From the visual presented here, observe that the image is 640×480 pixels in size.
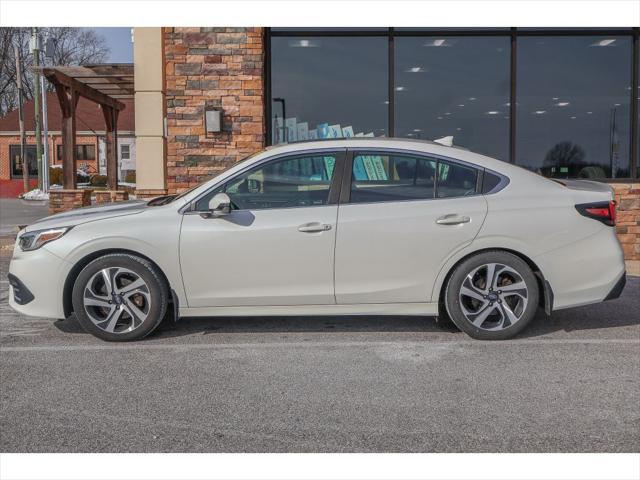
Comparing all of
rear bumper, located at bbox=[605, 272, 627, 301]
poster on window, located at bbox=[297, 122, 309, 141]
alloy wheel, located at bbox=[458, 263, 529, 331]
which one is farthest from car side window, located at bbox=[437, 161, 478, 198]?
poster on window, located at bbox=[297, 122, 309, 141]

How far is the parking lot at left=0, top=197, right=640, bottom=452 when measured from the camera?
3.83 metres

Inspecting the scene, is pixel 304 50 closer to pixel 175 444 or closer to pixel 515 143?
pixel 515 143

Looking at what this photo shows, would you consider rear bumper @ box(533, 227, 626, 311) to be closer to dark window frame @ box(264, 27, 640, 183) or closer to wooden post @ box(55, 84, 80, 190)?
dark window frame @ box(264, 27, 640, 183)

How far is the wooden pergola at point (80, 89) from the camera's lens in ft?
47.7

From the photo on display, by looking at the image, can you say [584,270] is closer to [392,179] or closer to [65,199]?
[392,179]

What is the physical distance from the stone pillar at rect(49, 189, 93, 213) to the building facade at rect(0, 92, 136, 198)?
31.8 m

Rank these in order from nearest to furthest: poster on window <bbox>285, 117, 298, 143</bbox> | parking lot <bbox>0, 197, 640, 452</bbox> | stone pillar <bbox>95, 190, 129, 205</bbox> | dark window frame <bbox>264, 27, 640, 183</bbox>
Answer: parking lot <bbox>0, 197, 640, 452</bbox>
dark window frame <bbox>264, 27, 640, 183</bbox>
poster on window <bbox>285, 117, 298, 143</bbox>
stone pillar <bbox>95, 190, 129, 205</bbox>

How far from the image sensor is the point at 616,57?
11.5 metres

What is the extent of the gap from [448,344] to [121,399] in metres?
2.60

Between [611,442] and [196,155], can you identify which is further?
[196,155]

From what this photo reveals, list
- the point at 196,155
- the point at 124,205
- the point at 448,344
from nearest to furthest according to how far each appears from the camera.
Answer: the point at 448,344
the point at 124,205
the point at 196,155

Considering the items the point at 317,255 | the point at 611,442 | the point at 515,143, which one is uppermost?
the point at 515,143

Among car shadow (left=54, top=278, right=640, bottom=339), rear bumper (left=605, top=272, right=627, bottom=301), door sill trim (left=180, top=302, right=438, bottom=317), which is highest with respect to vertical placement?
rear bumper (left=605, top=272, right=627, bottom=301)

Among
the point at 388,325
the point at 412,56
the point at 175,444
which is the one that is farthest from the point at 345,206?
the point at 412,56
